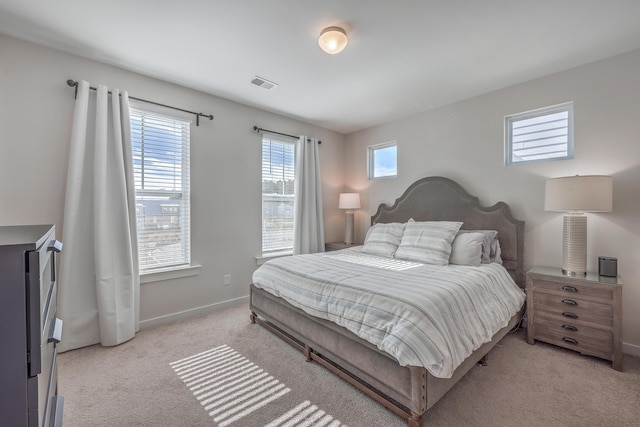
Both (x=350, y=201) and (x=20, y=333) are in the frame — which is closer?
(x=20, y=333)

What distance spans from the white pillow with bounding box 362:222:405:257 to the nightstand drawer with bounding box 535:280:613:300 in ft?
4.44

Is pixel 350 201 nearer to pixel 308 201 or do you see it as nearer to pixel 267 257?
pixel 308 201

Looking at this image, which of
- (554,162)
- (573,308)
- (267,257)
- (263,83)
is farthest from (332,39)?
(573,308)

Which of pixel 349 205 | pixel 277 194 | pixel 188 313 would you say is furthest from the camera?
pixel 349 205

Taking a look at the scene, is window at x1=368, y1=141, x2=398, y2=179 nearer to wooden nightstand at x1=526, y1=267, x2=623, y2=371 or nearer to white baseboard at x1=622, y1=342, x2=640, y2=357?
wooden nightstand at x1=526, y1=267, x2=623, y2=371

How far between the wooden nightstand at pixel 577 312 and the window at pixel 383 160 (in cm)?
230

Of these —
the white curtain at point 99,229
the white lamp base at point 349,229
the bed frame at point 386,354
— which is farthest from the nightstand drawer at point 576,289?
the white curtain at point 99,229

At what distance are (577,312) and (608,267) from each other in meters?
0.47

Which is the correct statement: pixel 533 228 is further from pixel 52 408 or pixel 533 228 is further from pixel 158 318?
pixel 158 318

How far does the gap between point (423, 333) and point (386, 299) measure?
0.98 feet

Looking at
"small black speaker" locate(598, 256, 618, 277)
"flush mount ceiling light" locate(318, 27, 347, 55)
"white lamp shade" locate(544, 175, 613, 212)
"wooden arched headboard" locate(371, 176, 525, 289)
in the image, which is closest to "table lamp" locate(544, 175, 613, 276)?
"white lamp shade" locate(544, 175, 613, 212)

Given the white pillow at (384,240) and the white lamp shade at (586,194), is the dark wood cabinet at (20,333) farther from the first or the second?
the white lamp shade at (586,194)

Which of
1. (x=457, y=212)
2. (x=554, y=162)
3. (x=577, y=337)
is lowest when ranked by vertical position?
(x=577, y=337)

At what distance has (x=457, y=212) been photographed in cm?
338
